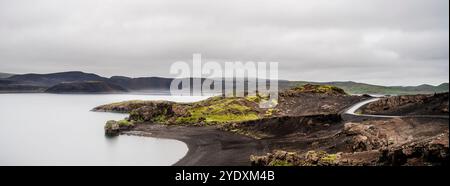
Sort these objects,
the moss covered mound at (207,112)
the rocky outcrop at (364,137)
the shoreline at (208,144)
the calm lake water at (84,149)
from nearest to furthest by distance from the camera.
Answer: the rocky outcrop at (364,137) < the shoreline at (208,144) < the calm lake water at (84,149) < the moss covered mound at (207,112)

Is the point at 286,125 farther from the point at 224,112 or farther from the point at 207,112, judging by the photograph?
the point at 207,112

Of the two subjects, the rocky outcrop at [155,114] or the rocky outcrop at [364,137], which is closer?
the rocky outcrop at [364,137]

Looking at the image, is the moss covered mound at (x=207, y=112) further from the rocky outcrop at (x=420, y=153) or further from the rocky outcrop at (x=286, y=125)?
the rocky outcrop at (x=420, y=153)

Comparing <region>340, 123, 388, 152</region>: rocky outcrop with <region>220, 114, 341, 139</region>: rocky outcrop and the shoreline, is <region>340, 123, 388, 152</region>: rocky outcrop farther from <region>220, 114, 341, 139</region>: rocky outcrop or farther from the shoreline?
the shoreline

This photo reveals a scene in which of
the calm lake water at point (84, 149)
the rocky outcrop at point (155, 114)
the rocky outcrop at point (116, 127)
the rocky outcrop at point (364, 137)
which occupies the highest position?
the rocky outcrop at point (364, 137)

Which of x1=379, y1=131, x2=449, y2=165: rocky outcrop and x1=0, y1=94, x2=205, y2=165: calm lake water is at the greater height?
x1=379, y1=131, x2=449, y2=165: rocky outcrop

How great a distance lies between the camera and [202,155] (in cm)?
6362

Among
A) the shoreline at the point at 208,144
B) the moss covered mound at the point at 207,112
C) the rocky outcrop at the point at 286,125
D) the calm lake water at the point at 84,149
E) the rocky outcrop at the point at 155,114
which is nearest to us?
the shoreline at the point at 208,144

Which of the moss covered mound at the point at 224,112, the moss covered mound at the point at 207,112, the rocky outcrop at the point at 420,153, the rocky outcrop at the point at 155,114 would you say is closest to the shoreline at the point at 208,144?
the moss covered mound at the point at 207,112

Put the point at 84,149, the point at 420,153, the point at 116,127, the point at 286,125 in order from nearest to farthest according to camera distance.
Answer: the point at 420,153
the point at 84,149
the point at 286,125
the point at 116,127

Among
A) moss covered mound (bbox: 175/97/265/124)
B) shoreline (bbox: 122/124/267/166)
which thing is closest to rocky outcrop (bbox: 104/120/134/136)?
shoreline (bbox: 122/124/267/166)

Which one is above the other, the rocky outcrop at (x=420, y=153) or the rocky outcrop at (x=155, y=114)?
the rocky outcrop at (x=420, y=153)

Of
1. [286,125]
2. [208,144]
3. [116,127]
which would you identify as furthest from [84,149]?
[286,125]
